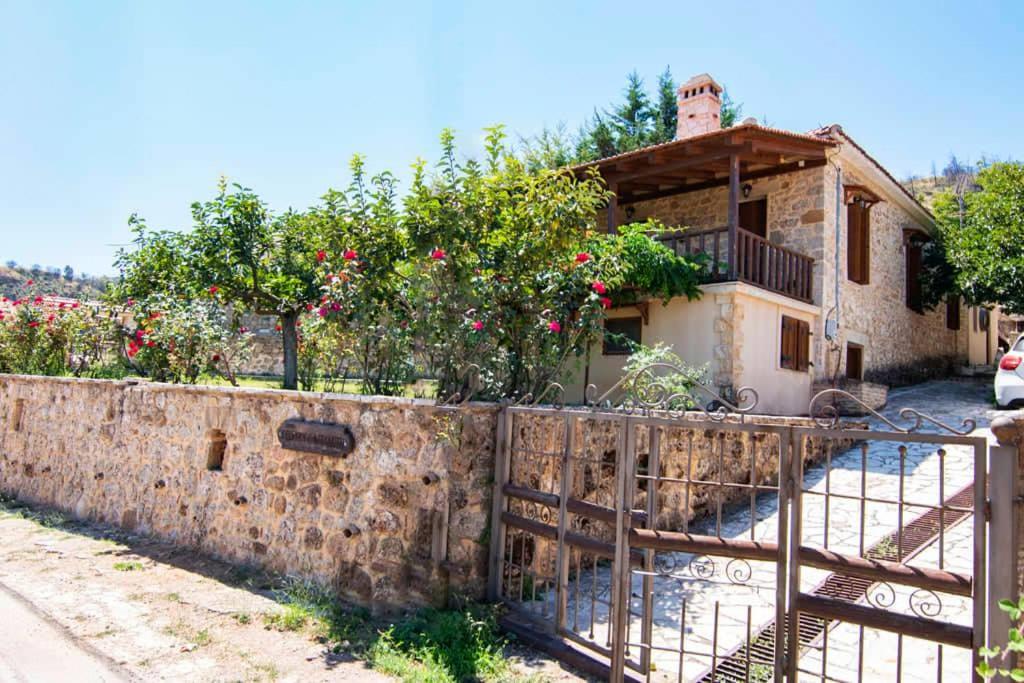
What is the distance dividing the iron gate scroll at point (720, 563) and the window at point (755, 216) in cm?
728

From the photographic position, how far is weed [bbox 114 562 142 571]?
598cm

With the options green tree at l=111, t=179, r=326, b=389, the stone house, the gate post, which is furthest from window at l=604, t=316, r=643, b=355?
the gate post

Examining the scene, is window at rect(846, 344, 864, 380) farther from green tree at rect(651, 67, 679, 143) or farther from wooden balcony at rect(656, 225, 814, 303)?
green tree at rect(651, 67, 679, 143)

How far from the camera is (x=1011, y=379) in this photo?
8.77 m

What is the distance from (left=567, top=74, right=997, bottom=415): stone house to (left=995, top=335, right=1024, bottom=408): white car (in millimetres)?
3347

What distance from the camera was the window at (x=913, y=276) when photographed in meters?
16.3

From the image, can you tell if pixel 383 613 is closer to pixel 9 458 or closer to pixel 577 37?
pixel 9 458

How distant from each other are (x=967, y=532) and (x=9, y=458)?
40.7 ft

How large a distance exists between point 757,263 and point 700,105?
4386 millimetres

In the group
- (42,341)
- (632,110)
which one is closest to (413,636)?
(42,341)

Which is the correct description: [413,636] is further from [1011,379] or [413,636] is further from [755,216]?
[755,216]

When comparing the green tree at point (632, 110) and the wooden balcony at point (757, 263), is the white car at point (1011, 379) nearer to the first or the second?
the wooden balcony at point (757, 263)

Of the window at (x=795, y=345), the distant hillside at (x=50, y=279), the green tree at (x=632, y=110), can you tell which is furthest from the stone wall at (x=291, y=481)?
the distant hillside at (x=50, y=279)

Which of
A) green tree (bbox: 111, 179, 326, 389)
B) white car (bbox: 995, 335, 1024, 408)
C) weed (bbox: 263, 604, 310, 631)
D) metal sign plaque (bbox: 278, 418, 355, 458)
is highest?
green tree (bbox: 111, 179, 326, 389)
